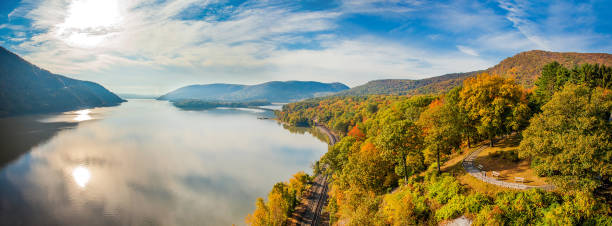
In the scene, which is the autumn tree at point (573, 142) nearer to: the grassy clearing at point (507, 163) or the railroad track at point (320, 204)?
the grassy clearing at point (507, 163)

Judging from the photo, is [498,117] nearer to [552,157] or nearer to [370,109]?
[552,157]

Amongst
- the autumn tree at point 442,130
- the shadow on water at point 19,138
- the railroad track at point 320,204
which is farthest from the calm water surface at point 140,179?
the autumn tree at point 442,130

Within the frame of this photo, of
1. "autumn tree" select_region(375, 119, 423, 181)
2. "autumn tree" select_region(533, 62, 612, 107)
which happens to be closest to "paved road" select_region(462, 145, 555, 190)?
"autumn tree" select_region(375, 119, 423, 181)

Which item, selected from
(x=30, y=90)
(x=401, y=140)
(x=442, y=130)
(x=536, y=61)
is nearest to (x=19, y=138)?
(x=401, y=140)

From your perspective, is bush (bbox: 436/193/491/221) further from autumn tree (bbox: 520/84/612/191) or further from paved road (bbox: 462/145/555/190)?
autumn tree (bbox: 520/84/612/191)

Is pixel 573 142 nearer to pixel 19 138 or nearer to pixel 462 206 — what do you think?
pixel 462 206

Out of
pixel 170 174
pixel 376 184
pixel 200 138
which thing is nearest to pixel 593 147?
pixel 376 184
